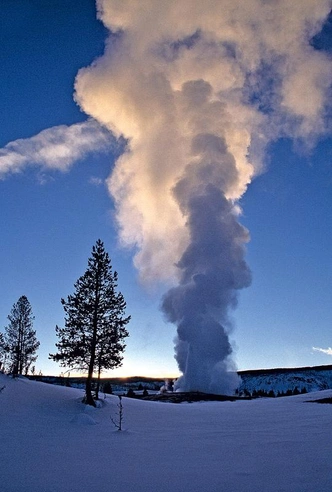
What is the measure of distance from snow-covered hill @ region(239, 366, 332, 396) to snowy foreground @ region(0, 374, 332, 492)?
121289 mm

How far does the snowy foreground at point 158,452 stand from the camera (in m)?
8.62

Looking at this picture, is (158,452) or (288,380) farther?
(288,380)

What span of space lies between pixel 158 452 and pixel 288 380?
475ft

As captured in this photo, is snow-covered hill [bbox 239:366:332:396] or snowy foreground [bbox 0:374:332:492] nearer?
snowy foreground [bbox 0:374:332:492]

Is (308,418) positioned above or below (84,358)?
below

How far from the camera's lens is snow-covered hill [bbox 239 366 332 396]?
439 feet

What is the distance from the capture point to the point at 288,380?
141 meters

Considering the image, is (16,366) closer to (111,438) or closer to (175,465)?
(111,438)

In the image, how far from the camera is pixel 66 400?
2491 centimetres

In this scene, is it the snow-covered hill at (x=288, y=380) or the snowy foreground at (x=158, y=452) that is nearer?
the snowy foreground at (x=158, y=452)

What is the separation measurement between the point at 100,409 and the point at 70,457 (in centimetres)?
1244

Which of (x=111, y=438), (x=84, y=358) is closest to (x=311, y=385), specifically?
(x=84, y=358)

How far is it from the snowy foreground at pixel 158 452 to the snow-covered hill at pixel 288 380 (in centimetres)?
12129

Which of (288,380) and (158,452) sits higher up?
(158,452)
